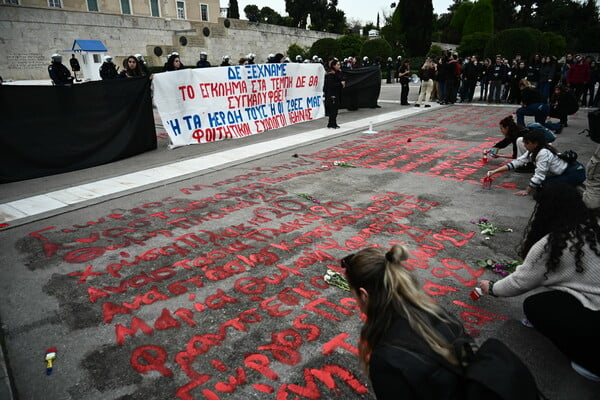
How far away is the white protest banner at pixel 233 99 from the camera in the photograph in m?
9.75

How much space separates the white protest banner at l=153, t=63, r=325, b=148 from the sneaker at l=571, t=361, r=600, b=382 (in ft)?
30.0

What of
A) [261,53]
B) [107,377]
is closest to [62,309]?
[107,377]

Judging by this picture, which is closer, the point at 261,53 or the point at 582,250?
the point at 582,250

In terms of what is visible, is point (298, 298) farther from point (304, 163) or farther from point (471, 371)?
point (304, 163)

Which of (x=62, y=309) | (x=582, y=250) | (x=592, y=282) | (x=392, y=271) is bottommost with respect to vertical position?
(x=62, y=309)

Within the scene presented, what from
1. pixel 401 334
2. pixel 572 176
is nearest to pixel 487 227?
pixel 572 176

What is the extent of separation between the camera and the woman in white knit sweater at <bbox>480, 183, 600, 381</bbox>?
8.19 ft

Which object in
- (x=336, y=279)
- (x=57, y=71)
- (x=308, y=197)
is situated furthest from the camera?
(x=57, y=71)

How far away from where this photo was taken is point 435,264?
13.3ft

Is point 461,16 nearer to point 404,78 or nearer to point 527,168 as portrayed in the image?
point 404,78

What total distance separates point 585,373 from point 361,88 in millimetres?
14423

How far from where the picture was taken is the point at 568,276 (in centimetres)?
262

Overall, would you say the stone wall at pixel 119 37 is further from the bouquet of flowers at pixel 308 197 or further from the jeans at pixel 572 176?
the jeans at pixel 572 176

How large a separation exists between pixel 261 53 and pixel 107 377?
43090mm
